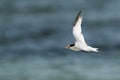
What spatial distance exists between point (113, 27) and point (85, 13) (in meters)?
2.41

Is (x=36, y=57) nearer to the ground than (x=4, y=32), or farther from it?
nearer to the ground

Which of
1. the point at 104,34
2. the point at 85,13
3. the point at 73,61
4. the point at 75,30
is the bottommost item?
the point at 75,30

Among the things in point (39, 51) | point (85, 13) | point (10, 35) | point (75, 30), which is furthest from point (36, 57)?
point (75, 30)

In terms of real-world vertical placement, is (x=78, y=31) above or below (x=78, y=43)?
above

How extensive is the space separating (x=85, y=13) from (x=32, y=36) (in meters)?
3.09

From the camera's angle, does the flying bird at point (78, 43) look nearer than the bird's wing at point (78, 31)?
Yes

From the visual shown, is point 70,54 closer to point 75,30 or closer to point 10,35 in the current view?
point 10,35

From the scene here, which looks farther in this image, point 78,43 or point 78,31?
point 78,31

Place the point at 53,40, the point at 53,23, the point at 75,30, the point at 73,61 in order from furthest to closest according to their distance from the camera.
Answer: the point at 53,23 < the point at 53,40 < the point at 73,61 < the point at 75,30

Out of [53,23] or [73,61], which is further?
[53,23]

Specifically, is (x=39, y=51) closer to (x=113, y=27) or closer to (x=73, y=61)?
(x=73, y=61)

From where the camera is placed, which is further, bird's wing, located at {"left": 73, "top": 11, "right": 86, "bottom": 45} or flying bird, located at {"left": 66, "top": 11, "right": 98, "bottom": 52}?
bird's wing, located at {"left": 73, "top": 11, "right": 86, "bottom": 45}

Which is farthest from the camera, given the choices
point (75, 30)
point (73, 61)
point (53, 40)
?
point (53, 40)

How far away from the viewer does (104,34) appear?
27953mm
